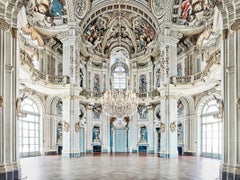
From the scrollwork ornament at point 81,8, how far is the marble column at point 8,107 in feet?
44.5

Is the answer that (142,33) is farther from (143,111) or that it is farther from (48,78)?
(48,78)

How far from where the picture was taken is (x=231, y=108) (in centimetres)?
911

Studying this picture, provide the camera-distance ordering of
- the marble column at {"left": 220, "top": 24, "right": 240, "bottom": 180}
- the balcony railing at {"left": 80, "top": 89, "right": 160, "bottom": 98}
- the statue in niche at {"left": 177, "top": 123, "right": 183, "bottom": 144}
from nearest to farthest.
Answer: the marble column at {"left": 220, "top": 24, "right": 240, "bottom": 180} < the statue in niche at {"left": 177, "top": 123, "right": 183, "bottom": 144} < the balcony railing at {"left": 80, "top": 89, "right": 160, "bottom": 98}

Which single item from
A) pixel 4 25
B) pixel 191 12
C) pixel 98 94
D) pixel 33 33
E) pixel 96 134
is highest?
pixel 191 12

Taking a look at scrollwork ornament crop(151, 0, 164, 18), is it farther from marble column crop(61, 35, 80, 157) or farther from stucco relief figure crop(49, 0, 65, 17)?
stucco relief figure crop(49, 0, 65, 17)

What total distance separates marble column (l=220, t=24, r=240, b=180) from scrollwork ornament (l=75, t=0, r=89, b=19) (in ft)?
50.3

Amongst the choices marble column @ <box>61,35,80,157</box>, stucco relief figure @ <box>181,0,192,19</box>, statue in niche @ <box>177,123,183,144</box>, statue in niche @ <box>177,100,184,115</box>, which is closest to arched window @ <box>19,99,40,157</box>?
marble column @ <box>61,35,80,157</box>

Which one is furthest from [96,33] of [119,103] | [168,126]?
[119,103]

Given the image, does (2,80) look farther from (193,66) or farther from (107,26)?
(107,26)

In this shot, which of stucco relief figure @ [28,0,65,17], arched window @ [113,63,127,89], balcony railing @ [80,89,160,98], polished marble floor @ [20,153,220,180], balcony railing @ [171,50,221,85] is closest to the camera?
polished marble floor @ [20,153,220,180]

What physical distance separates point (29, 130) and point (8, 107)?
1439 cm

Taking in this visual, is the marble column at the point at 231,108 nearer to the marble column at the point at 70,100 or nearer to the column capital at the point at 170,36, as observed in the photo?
the column capital at the point at 170,36

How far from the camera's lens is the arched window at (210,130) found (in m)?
21.0

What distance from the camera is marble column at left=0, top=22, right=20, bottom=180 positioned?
348 inches
